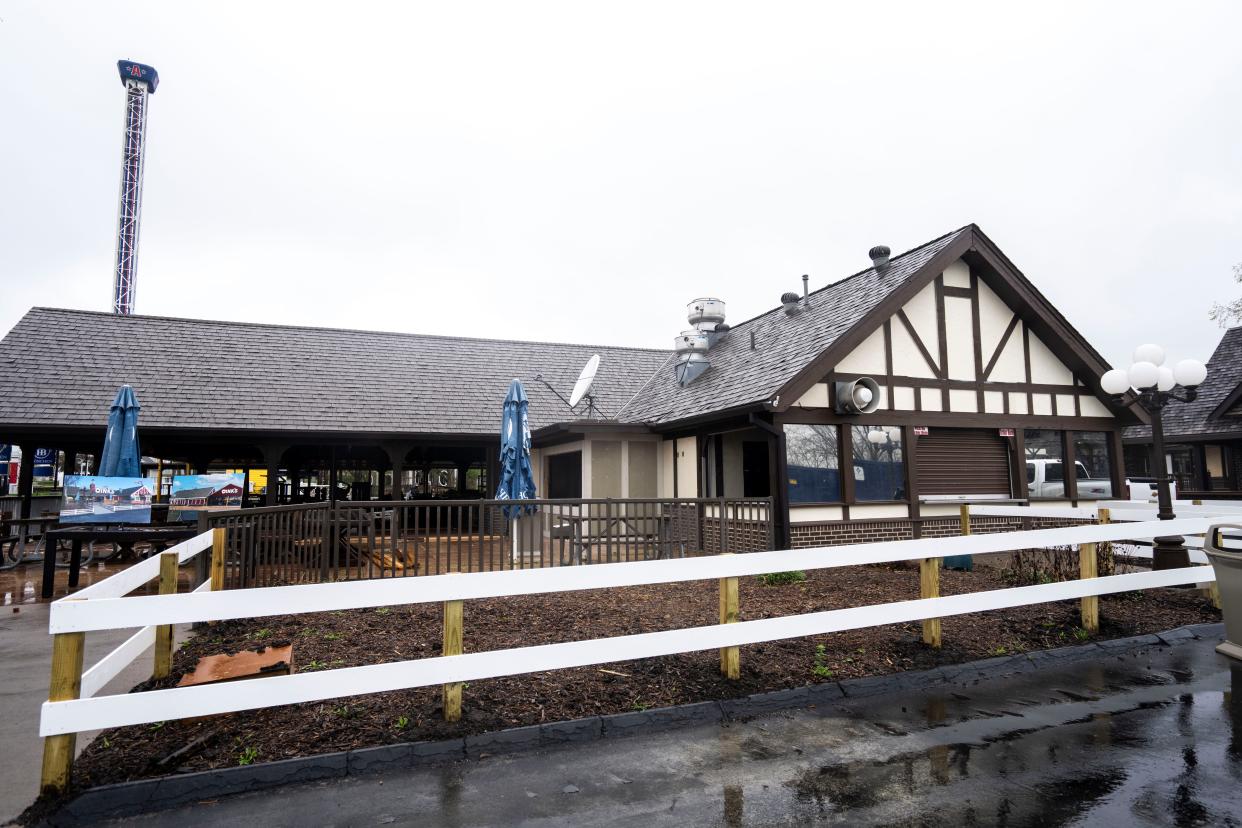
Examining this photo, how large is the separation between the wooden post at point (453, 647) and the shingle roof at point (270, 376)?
12.3 metres

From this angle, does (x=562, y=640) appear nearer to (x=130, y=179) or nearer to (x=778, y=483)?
(x=778, y=483)

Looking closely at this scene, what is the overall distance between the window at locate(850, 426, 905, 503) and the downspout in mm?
1644

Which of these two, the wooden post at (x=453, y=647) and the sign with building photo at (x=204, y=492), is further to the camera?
the sign with building photo at (x=204, y=492)

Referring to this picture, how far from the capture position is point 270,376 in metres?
17.1

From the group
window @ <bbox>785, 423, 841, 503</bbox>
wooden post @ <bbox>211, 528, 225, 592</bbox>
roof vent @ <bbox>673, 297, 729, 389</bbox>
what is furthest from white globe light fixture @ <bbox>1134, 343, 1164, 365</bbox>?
wooden post @ <bbox>211, 528, 225, 592</bbox>

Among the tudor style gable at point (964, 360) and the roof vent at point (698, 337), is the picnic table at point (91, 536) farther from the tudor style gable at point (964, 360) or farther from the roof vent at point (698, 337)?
the roof vent at point (698, 337)

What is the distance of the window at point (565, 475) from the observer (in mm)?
15469

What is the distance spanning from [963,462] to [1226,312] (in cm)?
2602

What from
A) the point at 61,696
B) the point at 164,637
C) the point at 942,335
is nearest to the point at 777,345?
the point at 942,335

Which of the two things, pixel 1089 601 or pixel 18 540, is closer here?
pixel 1089 601

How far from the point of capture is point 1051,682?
17.3 ft

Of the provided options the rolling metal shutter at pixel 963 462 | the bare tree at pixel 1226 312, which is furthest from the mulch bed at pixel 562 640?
the bare tree at pixel 1226 312

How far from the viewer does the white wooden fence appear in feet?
11.1

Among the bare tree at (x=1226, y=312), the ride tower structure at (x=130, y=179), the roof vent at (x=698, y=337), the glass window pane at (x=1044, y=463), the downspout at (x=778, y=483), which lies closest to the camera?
the downspout at (x=778, y=483)
